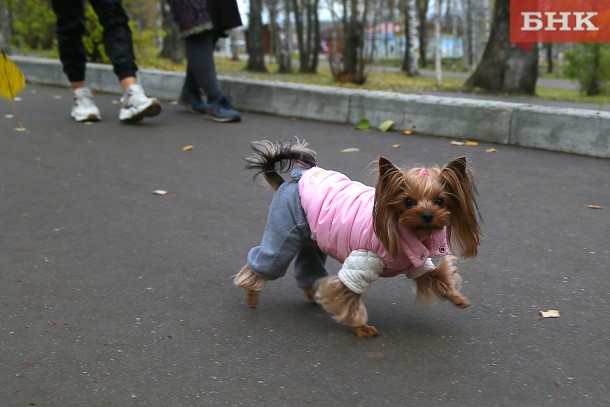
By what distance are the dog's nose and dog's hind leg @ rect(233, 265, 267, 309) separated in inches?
38.2

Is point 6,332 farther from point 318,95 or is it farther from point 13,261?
point 318,95

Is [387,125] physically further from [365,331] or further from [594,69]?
[594,69]

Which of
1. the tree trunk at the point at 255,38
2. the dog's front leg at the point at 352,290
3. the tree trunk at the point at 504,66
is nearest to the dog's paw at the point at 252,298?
the dog's front leg at the point at 352,290

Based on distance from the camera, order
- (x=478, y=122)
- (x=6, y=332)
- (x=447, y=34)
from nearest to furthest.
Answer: (x=6, y=332)
(x=478, y=122)
(x=447, y=34)

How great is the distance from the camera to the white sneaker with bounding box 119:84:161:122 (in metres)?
8.45

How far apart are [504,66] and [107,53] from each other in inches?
306

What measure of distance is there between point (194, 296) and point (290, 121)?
16.9ft

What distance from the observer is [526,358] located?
3.42m

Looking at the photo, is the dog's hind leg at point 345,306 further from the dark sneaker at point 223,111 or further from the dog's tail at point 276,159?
the dark sneaker at point 223,111

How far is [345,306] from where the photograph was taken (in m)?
3.64

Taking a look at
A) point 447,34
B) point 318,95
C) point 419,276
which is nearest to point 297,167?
point 419,276

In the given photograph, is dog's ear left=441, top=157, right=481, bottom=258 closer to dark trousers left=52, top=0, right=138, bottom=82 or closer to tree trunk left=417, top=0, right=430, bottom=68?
dark trousers left=52, top=0, right=138, bottom=82

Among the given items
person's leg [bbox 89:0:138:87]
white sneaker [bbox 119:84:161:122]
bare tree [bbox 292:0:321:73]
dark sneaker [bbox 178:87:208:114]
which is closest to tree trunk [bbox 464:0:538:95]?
dark sneaker [bbox 178:87:208:114]

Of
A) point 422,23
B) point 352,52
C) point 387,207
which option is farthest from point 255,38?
point 387,207
